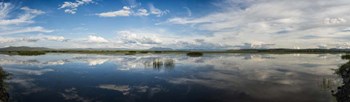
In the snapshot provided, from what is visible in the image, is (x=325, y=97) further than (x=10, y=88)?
No

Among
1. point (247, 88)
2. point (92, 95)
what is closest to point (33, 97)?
point (92, 95)

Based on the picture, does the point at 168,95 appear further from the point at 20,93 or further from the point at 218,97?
the point at 20,93

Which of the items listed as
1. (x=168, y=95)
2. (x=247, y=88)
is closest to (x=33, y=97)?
(x=168, y=95)

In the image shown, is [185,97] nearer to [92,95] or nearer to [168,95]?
[168,95]

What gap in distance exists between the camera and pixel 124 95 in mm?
20359

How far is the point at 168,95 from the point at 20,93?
395 inches

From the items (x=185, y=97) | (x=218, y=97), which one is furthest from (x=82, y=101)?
(x=218, y=97)

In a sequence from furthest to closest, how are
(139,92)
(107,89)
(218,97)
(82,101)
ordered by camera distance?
(107,89) → (139,92) → (218,97) → (82,101)

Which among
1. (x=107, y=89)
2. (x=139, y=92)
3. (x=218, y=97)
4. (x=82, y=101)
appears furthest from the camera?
(x=107, y=89)

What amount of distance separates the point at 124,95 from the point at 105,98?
1.46 meters

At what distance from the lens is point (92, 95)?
66.7 feet

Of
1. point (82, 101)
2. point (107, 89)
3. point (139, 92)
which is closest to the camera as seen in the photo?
point (82, 101)

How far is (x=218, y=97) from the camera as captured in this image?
19688 millimetres

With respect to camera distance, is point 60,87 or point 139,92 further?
point 60,87
